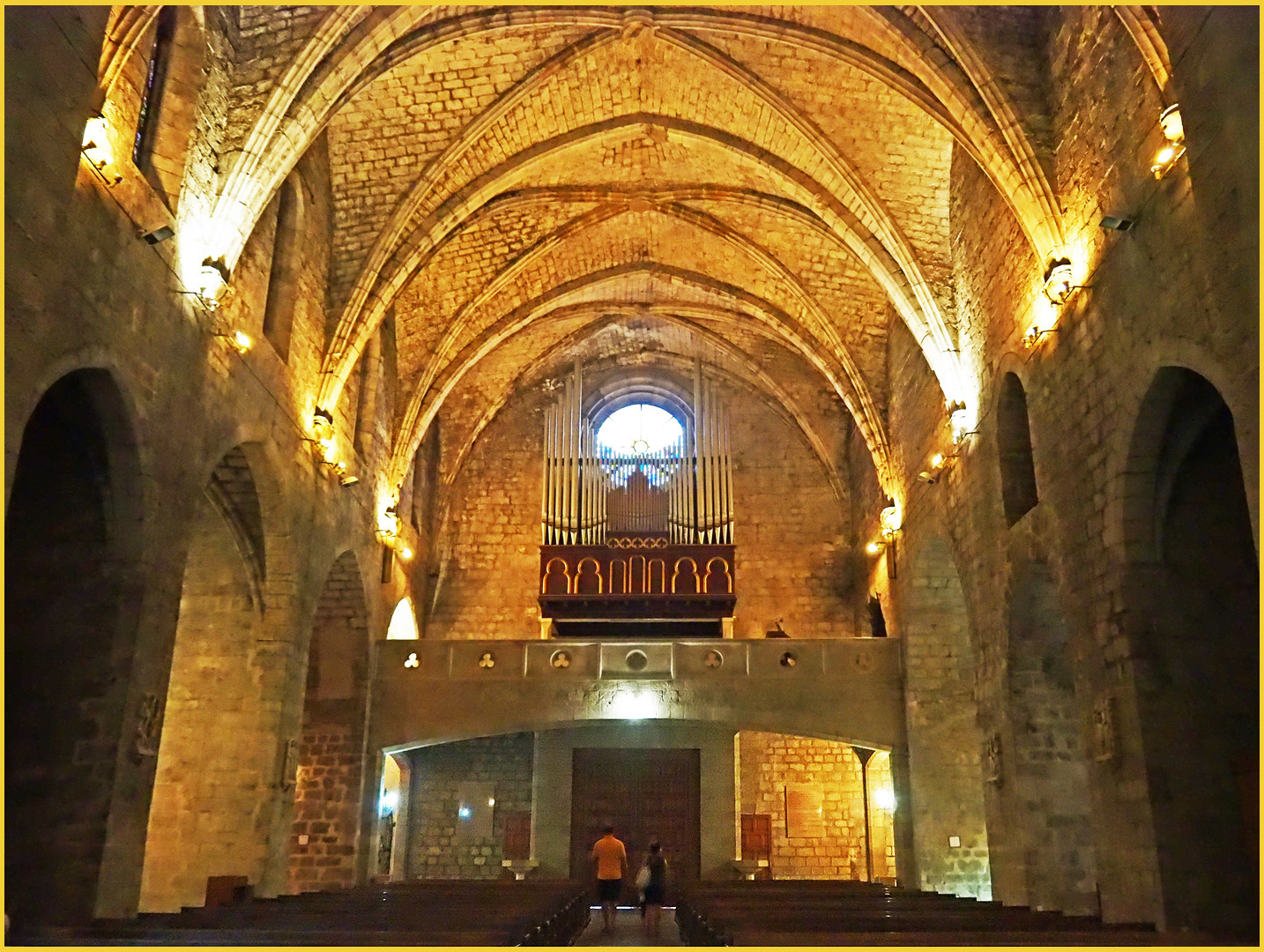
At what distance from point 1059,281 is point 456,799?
52.3 feet

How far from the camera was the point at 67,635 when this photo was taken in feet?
30.9

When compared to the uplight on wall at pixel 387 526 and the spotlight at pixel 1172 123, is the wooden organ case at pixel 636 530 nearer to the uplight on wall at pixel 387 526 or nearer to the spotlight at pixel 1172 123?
the uplight on wall at pixel 387 526

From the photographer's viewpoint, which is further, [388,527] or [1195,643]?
[388,527]

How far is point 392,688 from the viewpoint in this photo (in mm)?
16875

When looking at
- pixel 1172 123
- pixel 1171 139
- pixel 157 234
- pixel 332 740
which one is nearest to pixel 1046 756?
pixel 1171 139

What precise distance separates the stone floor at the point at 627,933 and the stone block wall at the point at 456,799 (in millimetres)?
4516

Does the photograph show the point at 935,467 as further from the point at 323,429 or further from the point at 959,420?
the point at 323,429

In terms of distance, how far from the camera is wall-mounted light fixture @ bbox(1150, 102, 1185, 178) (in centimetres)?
812

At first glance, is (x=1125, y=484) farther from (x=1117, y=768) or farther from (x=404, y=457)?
(x=404, y=457)

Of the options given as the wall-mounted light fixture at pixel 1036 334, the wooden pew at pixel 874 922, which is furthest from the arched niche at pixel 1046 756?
the wall-mounted light fixture at pixel 1036 334

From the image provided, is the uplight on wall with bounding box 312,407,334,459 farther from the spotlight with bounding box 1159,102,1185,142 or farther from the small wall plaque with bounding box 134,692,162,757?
the spotlight with bounding box 1159,102,1185,142

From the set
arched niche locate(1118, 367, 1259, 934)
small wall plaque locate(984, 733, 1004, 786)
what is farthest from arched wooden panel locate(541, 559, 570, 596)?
arched niche locate(1118, 367, 1259, 934)

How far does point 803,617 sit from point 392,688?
8858 mm

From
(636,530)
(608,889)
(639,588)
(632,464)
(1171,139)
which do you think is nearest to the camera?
(1171,139)
